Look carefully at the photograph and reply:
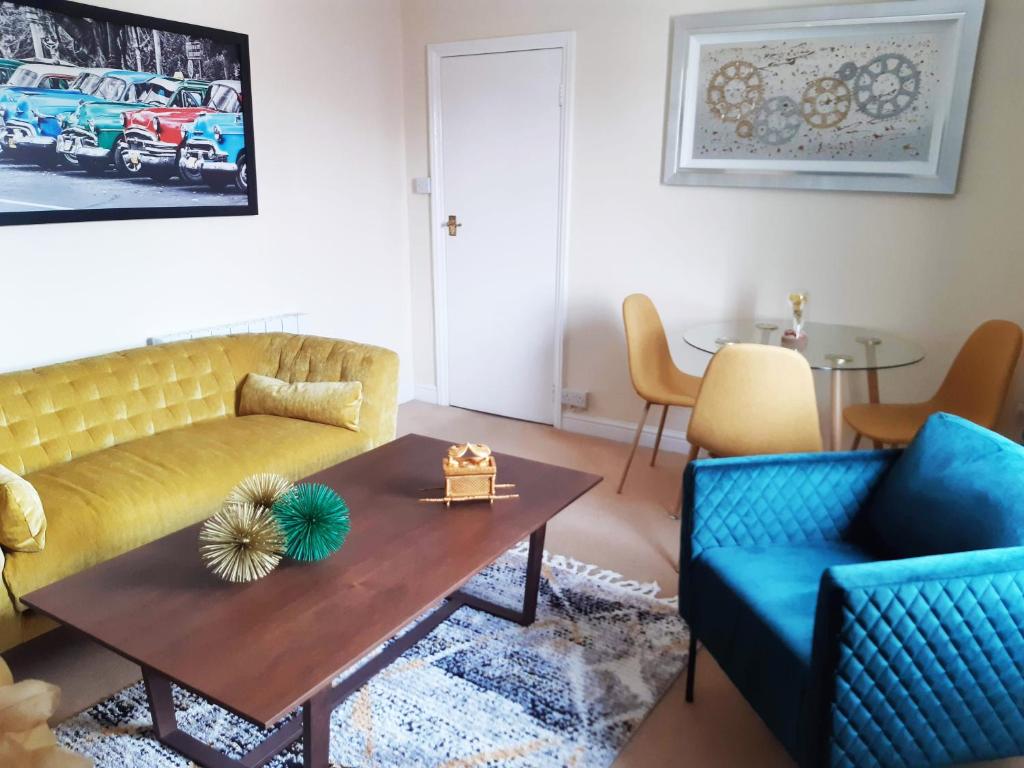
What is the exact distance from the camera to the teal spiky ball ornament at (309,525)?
5.79 feet

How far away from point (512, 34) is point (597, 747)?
128 inches

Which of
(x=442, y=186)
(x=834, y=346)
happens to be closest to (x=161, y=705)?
(x=834, y=346)

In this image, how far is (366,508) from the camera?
6.83 feet

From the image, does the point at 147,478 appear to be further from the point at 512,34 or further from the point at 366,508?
the point at 512,34

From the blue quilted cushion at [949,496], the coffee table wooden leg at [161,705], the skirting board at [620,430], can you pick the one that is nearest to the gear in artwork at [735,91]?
the skirting board at [620,430]

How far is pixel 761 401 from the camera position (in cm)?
250

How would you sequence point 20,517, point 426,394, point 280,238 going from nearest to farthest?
point 20,517, point 280,238, point 426,394

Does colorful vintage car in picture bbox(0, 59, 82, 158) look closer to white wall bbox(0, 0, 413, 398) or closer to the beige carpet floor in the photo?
white wall bbox(0, 0, 413, 398)

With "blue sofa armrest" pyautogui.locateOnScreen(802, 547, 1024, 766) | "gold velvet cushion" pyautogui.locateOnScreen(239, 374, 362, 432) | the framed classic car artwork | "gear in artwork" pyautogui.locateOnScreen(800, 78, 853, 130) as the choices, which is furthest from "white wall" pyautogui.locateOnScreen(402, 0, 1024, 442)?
"blue sofa armrest" pyautogui.locateOnScreen(802, 547, 1024, 766)

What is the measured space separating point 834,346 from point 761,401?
1.97ft

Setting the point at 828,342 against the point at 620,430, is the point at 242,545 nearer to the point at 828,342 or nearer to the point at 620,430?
the point at 828,342

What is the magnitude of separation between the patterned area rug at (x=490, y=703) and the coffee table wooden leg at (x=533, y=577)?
0.04 m

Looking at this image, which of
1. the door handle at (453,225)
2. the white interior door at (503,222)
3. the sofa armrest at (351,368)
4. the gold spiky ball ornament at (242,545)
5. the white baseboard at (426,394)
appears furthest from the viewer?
the white baseboard at (426,394)

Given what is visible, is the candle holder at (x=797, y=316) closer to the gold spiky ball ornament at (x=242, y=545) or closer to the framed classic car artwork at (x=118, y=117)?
the gold spiky ball ornament at (x=242, y=545)
